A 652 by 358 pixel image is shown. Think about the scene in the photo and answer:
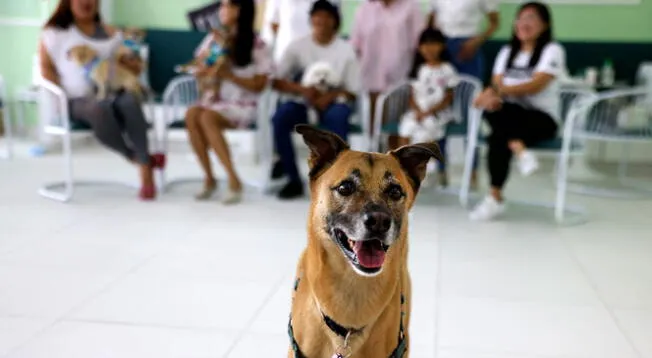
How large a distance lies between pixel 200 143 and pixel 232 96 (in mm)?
347

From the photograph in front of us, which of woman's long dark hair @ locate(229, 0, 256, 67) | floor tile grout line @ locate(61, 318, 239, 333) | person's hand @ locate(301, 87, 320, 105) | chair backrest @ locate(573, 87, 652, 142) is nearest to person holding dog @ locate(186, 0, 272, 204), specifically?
woman's long dark hair @ locate(229, 0, 256, 67)

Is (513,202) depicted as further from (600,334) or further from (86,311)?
(86,311)

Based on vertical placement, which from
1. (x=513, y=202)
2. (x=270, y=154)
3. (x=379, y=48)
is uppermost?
(x=379, y=48)

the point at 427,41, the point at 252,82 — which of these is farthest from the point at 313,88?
the point at 427,41

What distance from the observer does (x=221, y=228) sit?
3.14 m

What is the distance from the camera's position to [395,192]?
1202mm

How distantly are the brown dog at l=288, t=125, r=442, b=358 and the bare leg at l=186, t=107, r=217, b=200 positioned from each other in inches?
101

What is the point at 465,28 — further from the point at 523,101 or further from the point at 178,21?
the point at 178,21

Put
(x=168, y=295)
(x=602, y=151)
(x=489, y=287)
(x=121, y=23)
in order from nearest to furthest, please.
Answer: (x=168, y=295) < (x=489, y=287) < (x=602, y=151) < (x=121, y=23)

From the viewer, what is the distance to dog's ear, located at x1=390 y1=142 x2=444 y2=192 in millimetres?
1267

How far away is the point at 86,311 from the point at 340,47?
231cm

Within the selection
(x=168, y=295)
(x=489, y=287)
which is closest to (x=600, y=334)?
(x=489, y=287)

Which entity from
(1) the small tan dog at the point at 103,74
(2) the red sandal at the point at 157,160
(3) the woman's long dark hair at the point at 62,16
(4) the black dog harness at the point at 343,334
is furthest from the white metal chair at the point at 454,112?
(4) the black dog harness at the point at 343,334

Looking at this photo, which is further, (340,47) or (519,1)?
(519,1)
